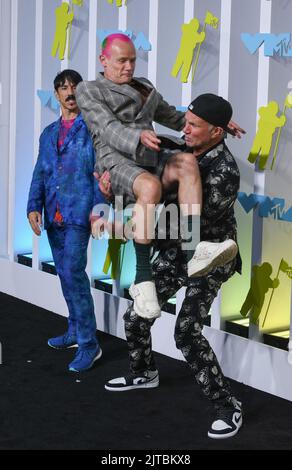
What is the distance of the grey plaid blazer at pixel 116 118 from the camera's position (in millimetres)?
3816

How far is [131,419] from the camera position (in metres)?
4.27

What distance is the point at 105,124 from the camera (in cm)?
387

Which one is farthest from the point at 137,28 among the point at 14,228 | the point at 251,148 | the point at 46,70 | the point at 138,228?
the point at 138,228

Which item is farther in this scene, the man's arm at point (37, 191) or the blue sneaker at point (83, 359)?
the man's arm at point (37, 191)

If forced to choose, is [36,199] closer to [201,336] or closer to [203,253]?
[201,336]

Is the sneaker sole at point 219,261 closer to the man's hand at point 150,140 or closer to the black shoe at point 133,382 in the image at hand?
the man's hand at point 150,140

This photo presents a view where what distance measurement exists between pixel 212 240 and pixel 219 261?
A: 0.70 feet

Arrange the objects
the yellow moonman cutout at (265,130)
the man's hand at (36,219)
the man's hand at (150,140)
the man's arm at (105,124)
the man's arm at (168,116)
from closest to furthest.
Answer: the man's hand at (150,140) → the man's arm at (105,124) → the man's arm at (168,116) → the yellow moonman cutout at (265,130) → the man's hand at (36,219)

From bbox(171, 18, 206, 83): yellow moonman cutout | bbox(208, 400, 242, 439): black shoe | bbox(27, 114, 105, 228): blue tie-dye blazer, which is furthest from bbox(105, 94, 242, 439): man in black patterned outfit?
bbox(171, 18, 206, 83): yellow moonman cutout

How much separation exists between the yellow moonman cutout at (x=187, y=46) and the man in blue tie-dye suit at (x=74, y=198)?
1.88ft

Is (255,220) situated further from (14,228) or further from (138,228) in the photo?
(14,228)

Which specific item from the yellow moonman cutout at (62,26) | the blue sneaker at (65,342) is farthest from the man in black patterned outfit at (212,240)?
the yellow moonman cutout at (62,26)

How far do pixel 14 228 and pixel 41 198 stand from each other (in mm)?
1433

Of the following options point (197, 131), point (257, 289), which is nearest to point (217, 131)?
point (197, 131)
